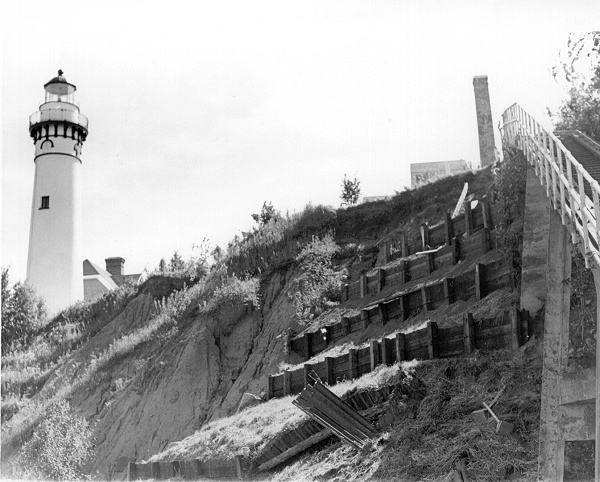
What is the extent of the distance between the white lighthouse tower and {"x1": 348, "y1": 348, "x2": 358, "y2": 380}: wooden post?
89.6 ft

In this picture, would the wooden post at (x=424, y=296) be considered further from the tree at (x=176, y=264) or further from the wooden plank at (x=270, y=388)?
the tree at (x=176, y=264)

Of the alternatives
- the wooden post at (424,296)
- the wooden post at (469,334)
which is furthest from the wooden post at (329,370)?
the wooden post at (469,334)

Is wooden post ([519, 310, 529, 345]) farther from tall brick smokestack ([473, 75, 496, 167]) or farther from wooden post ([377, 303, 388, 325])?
tall brick smokestack ([473, 75, 496, 167])

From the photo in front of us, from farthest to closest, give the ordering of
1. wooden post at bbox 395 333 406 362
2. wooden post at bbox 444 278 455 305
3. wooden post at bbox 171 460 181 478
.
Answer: wooden post at bbox 171 460 181 478 < wooden post at bbox 444 278 455 305 < wooden post at bbox 395 333 406 362

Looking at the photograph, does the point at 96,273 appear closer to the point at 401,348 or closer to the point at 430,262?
the point at 430,262

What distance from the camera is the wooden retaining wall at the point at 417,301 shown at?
19.5m

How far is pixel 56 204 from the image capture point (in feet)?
152

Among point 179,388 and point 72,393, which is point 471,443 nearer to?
point 179,388

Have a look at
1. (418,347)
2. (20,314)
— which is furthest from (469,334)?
(20,314)

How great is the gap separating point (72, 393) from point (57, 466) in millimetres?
5292

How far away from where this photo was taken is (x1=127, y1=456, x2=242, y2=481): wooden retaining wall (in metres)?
19.2

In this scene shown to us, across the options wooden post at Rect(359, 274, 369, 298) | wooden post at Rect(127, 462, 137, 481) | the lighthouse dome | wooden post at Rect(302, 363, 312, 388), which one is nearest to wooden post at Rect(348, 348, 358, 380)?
wooden post at Rect(302, 363, 312, 388)

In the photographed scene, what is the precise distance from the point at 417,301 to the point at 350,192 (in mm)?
15276

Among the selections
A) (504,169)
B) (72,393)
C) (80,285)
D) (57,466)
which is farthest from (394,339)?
(80,285)
